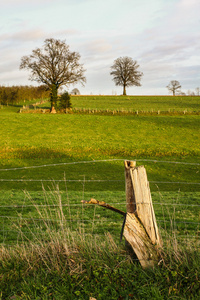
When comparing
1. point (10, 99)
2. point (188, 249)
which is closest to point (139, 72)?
point (10, 99)

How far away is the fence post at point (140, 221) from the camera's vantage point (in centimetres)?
419

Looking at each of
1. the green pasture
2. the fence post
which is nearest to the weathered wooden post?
the fence post

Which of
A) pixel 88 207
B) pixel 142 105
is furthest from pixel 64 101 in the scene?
pixel 88 207

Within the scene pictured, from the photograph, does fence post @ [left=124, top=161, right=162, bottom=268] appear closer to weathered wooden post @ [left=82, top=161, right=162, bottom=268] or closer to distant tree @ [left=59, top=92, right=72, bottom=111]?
weathered wooden post @ [left=82, top=161, right=162, bottom=268]

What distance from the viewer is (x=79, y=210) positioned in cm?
1005

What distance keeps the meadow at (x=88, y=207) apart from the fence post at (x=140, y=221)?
20cm

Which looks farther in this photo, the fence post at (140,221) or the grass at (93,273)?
the fence post at (140,221)

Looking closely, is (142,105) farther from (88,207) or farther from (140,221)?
(140,221)

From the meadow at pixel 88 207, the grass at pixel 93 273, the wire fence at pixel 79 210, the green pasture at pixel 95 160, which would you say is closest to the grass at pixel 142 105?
the meadow at pixel 88 207

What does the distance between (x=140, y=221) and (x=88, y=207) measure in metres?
6.53

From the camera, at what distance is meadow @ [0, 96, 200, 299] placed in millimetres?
4008

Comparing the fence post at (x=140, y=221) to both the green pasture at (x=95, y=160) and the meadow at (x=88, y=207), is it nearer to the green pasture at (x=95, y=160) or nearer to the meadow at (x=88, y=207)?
the meadow at (x=88, y=207)

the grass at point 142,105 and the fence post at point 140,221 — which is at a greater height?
the grass at point 142,105

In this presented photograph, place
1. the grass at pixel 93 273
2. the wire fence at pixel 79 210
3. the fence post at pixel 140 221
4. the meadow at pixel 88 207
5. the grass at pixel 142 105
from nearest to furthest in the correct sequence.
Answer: the grass at pixel 93 273 < the meadow at pixel 88 207 < the fence post at pixel 140 221 < the wire fence at pixel 79 210 < the grass at pixel 142 105
